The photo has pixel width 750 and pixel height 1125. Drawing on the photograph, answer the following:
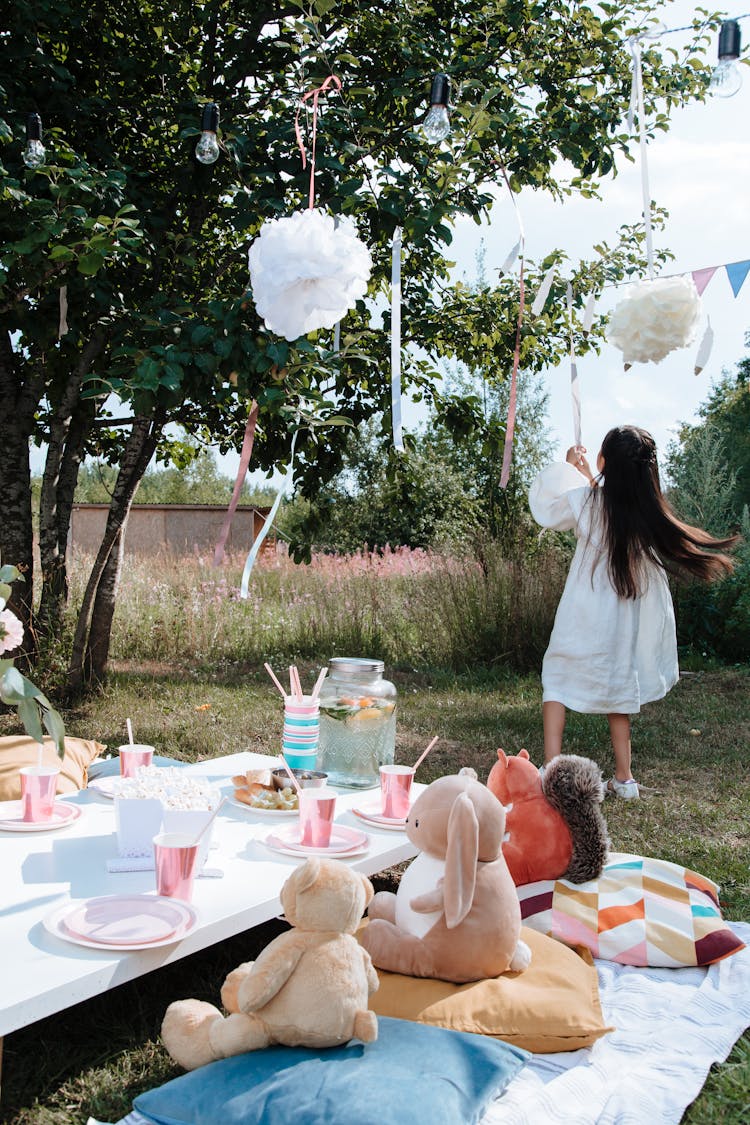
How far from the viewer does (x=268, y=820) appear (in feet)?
8.31

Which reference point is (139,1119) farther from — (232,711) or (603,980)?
(232,711)

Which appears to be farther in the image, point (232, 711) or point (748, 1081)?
point (232, 711)

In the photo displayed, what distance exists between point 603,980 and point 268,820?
980 millimetres

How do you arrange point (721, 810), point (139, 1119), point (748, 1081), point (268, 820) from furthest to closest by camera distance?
point (721, 810)
point (268, 820)
point (748, 1081)
point (139, 1119)

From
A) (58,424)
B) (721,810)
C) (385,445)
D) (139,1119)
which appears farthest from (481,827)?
(58,424)

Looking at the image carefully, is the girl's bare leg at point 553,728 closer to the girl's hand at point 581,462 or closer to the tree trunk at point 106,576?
the girl's hand at point 581,462

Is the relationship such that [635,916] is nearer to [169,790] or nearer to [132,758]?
[169,790]

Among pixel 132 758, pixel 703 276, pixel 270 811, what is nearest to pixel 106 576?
pixel 132 758

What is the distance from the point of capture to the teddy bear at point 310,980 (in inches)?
63.9

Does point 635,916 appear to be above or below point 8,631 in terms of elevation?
below

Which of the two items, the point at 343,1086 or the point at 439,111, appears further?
the point at 439,111

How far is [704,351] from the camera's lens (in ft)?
9.11

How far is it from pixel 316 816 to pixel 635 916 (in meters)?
0.98

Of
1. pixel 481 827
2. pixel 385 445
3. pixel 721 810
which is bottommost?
pixel 721 810
